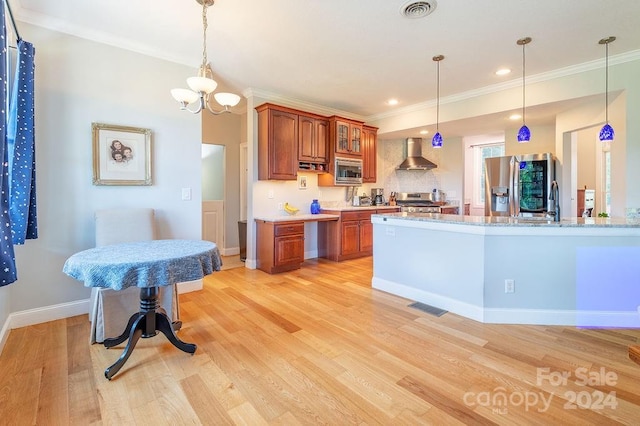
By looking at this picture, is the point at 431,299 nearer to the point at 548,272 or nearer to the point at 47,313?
the point at 548,272

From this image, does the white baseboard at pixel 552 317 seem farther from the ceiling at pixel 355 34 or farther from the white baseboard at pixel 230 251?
the white baseboard at pixel 230 251

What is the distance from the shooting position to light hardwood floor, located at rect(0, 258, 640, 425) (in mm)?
1596

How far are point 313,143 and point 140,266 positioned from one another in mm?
3773

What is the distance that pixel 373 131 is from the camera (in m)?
6.04

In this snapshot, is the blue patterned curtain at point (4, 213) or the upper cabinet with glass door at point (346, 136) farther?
Result: the upper cabinet with glass door at point (346, 136)

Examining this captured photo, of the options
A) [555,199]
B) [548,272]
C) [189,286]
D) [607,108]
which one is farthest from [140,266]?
[555,199]

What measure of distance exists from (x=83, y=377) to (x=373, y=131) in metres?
5.49

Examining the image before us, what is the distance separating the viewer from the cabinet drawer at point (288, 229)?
439 cm

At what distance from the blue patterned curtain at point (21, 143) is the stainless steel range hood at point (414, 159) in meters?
5.83

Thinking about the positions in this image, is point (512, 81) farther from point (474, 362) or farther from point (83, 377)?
point (83, 377)

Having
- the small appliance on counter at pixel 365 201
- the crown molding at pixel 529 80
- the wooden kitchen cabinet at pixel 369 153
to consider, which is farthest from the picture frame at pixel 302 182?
the crown molding at pixel 529 80

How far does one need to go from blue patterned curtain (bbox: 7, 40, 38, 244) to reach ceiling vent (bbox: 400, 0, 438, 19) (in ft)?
9.87

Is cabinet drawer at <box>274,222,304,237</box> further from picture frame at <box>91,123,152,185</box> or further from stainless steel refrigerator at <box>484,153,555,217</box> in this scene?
stainless steel refrigerator at <box>484,153,555,217</box>

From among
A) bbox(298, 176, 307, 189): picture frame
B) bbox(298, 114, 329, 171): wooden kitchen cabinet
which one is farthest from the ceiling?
bbox(298, 176, 307, 189): picture frame
